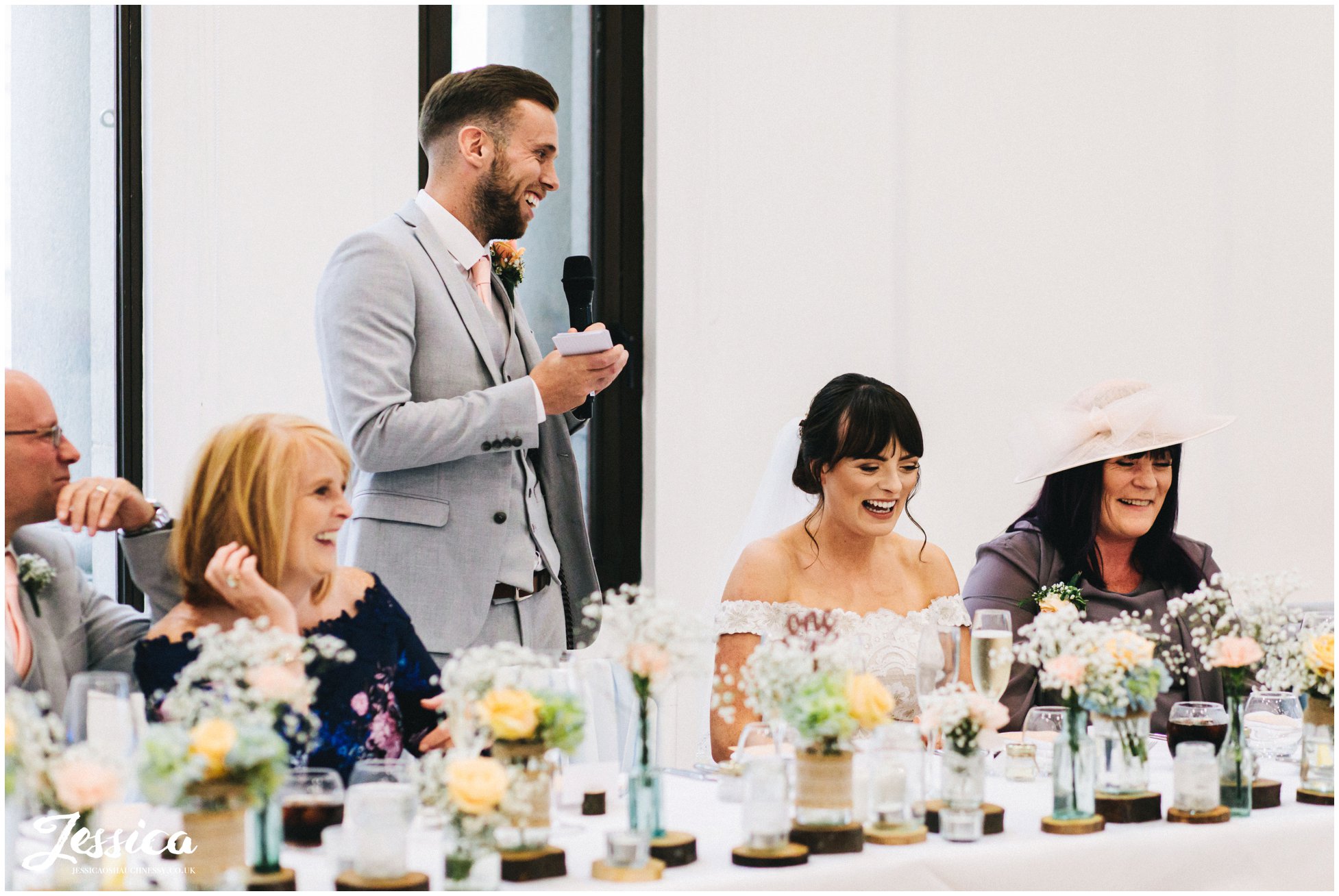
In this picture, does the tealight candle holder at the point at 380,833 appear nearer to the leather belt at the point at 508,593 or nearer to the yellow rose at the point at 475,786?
the yellow rose at the point at 475,786

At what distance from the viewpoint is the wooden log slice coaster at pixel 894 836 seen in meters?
1.82

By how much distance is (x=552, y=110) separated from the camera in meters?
3.18

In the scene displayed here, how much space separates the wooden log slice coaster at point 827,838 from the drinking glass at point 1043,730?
2.18ft

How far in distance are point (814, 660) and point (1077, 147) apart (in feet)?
13.5

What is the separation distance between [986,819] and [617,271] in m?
3.12

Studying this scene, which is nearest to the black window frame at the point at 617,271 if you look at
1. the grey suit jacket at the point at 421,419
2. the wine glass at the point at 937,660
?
the grey suit jacket at the point at 421,419

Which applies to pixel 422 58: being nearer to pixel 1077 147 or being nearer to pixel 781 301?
pixel 781 301

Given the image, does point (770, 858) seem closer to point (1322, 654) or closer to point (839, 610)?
point (1322, 654)


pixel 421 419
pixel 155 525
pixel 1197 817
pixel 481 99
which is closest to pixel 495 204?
pixel 481 99

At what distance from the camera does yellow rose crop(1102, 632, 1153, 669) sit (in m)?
1.96

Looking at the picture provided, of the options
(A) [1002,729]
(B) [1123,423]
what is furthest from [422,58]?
(A) [1002,729]

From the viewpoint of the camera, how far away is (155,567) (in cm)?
237

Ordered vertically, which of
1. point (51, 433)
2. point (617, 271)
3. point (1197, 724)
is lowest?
point (1197, 724)

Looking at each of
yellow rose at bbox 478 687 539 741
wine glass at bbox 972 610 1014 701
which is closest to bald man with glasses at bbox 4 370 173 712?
yellow rose at bbox 478 687 539 741
